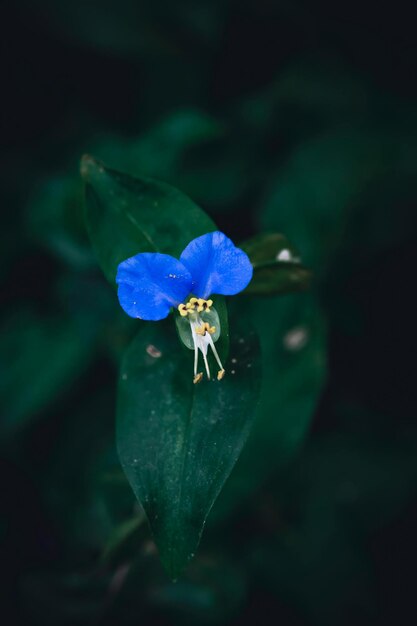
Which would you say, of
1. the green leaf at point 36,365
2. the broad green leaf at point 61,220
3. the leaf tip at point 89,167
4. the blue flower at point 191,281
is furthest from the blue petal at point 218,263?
the green leaf at point 36,365

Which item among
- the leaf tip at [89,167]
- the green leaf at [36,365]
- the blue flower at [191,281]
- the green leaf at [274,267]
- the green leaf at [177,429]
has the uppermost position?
the leaf tip at [89,167]

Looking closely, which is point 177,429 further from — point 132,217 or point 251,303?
point 251,303

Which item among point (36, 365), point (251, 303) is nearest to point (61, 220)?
point (36, 365)

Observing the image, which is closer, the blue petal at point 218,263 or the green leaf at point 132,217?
the blue petal at point 218,263

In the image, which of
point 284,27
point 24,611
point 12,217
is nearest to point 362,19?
point 284,27

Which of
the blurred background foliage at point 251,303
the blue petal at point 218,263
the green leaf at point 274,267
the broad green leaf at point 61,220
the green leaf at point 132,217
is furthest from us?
the blurred background foliage at point 251,303

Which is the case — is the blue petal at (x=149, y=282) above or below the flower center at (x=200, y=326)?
above

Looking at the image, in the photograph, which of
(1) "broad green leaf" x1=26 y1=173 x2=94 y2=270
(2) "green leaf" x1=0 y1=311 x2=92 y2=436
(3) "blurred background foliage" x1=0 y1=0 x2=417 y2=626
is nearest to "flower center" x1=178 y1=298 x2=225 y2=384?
(3) "blurred background foliage" x1=0 y1=0 x2=417 y2=626

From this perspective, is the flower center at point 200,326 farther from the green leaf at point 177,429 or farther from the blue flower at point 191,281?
the green leaf at point 177,429

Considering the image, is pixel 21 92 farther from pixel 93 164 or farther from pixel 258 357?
pixel 258 357
